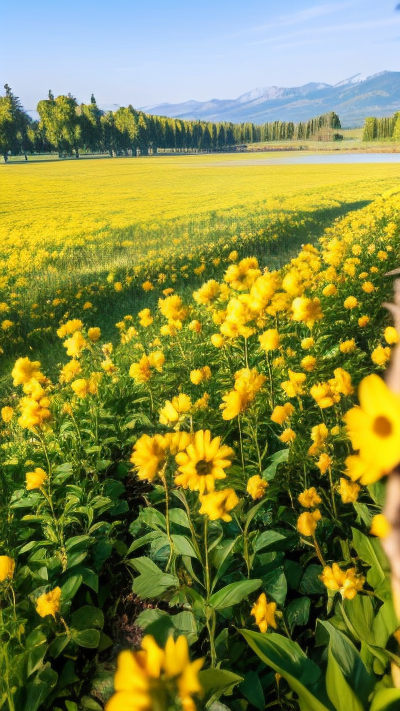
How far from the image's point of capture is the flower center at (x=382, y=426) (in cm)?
24

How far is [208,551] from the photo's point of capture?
1.59 meters

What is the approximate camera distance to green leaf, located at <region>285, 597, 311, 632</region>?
60.4 inches

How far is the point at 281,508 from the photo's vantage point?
1.89 m

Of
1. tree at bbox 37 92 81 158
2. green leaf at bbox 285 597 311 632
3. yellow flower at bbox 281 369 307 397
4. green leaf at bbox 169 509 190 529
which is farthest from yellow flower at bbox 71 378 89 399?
tree at bbox 37 92 81 158

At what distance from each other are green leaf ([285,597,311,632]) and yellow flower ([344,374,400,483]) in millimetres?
1532

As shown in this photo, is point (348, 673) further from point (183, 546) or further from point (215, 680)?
point (183, 546)

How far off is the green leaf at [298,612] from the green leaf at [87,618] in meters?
0.69

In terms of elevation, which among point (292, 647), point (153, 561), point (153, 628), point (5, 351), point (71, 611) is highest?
point (292, 647)

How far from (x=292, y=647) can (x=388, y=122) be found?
7322cm

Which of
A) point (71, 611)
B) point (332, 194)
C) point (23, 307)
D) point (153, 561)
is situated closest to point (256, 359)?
point (153, 561)

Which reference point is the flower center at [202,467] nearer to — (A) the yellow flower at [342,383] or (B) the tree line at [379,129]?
(A) the yellow flower at [342,383]

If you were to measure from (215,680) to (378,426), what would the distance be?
105cm

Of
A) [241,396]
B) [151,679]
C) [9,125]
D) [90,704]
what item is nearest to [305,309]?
[241,396]

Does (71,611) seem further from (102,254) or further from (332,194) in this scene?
(332,194)
